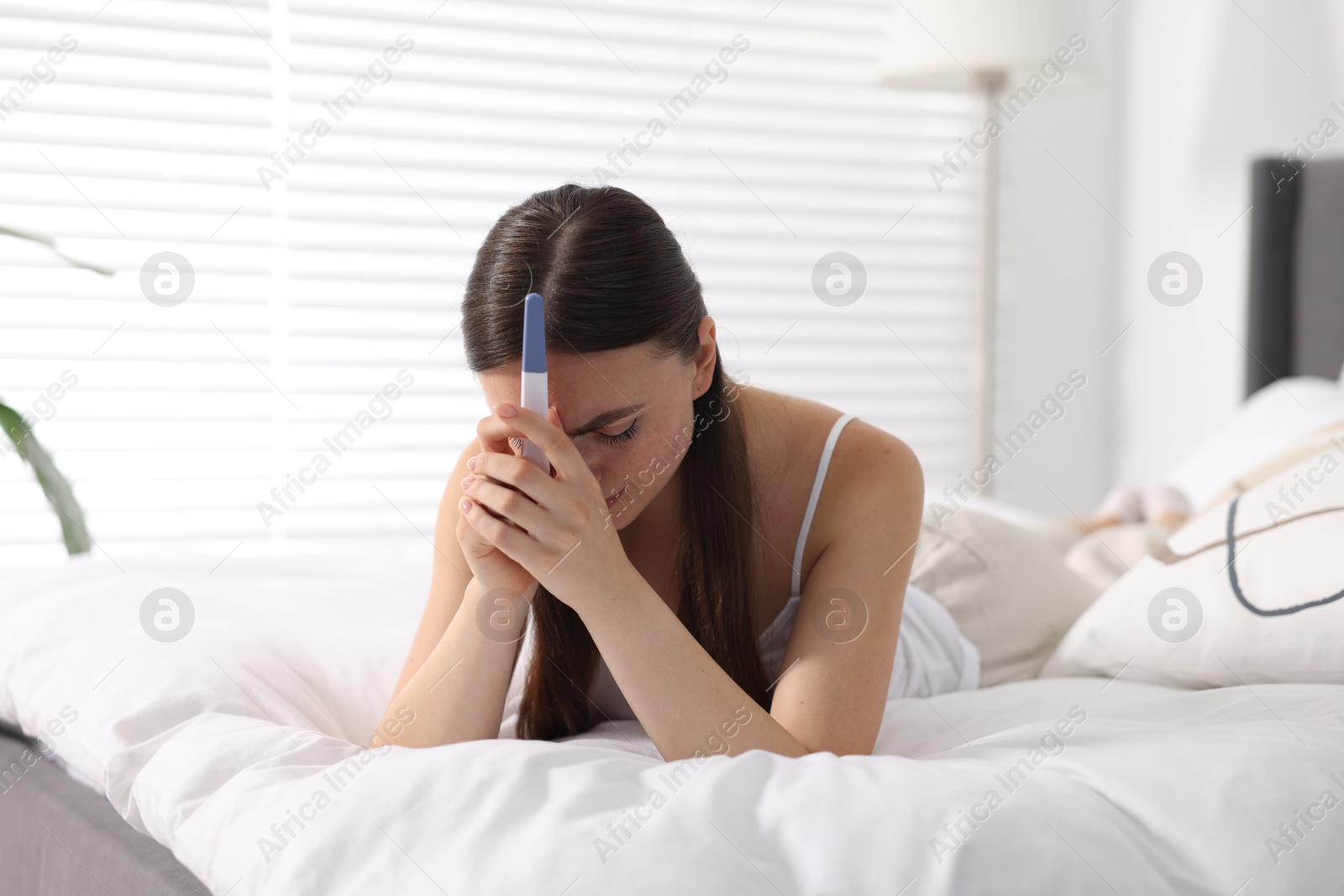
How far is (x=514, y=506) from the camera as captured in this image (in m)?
0.81

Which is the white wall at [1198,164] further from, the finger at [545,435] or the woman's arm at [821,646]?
the finger at [545,435]

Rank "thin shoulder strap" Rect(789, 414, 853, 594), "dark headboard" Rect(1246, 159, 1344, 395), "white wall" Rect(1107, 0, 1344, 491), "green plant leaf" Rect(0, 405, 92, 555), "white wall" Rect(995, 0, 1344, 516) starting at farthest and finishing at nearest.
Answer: "white wall" Rect(995, 0, 1344, 516)
"white wall" Rect(1107, 0, 1344, 491)
"dark headboard" Rect(1246, 159, 1344, 395)
"green plant leaf" Rect(0, 405, 92, 555)
"thin shoulder strap" Rect(789, 414, 853, 594)

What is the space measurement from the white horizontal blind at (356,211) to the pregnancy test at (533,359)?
3.68 feet

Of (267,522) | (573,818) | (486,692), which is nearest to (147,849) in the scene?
(486,692)

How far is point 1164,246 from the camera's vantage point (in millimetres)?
2639

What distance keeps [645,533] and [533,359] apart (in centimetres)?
33

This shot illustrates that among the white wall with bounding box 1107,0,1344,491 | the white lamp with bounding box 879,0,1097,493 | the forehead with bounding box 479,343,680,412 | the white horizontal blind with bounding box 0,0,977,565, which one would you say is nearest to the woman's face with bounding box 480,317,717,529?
the forehead with bounding box 479,343,680,412

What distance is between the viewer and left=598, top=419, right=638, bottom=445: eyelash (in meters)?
0.88

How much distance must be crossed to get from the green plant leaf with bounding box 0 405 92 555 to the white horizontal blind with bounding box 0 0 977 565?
25.3 inches

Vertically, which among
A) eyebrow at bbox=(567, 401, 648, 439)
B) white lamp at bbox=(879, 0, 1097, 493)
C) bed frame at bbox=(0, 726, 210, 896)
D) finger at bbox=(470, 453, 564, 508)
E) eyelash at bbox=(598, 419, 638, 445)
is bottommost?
bed frame at bbox=(0, 726, 210, 896)

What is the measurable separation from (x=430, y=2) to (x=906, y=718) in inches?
77.3

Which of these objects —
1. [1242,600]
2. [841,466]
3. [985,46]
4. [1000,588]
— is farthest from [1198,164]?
[841,466]

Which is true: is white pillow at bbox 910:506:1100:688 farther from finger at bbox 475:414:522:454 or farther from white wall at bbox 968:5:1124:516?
white wall at bbox 968:5:1124:516

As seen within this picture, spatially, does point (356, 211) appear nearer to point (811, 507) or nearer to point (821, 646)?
point (811, 507)
